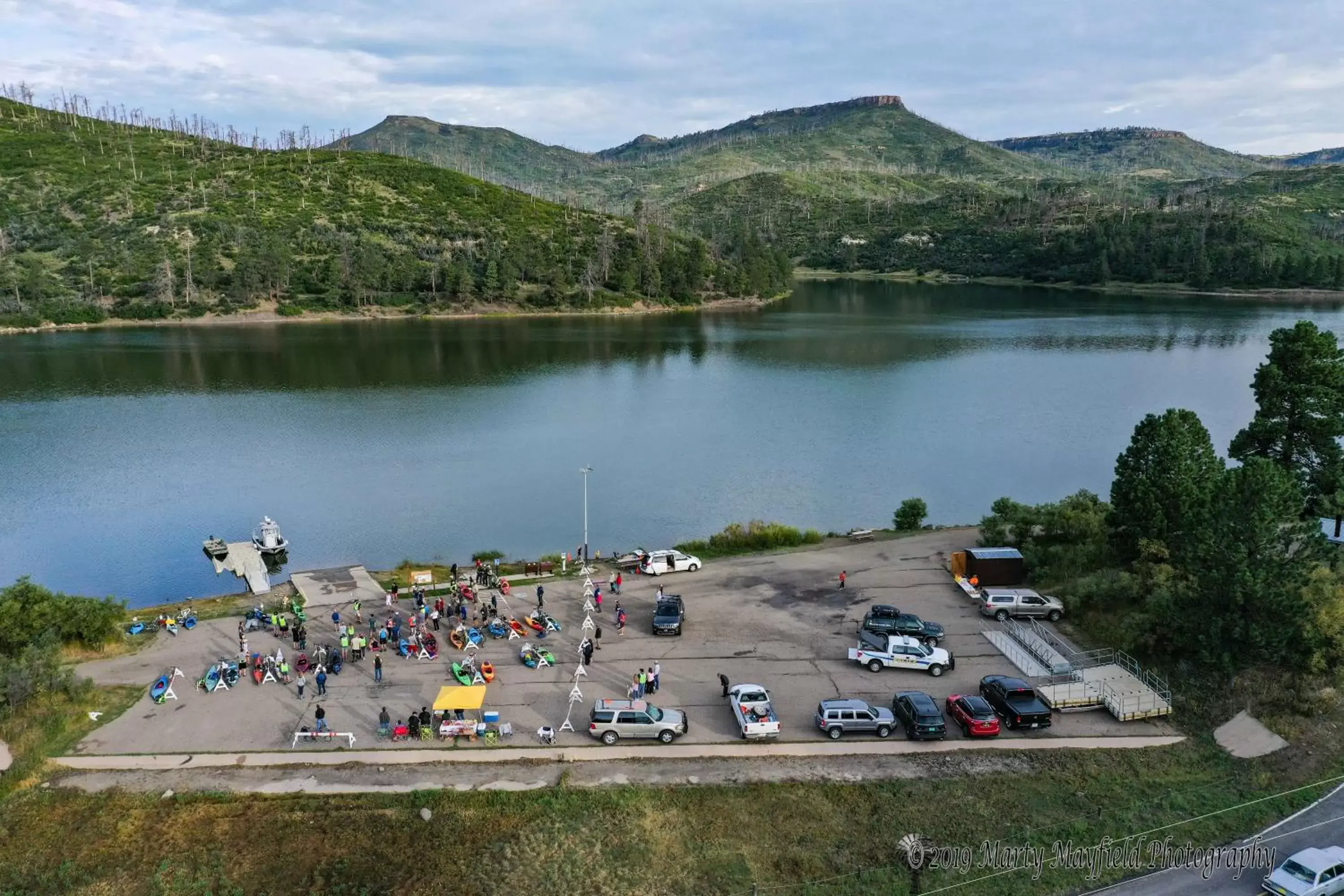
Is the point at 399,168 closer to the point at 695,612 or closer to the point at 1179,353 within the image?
the point at 1179,353

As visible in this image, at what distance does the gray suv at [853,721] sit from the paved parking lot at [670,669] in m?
0.55

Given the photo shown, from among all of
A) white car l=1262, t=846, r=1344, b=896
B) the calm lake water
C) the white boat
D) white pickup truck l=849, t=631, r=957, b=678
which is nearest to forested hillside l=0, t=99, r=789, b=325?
the calm lake water

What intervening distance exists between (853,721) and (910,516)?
A: 24.0 meters

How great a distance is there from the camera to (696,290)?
165 metres

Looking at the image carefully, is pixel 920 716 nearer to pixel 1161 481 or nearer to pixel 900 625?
pixel 900 625

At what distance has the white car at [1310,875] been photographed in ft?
58.3

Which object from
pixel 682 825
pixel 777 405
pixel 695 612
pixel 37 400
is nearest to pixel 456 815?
pixel 682 825

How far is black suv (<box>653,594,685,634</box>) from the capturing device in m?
32.7

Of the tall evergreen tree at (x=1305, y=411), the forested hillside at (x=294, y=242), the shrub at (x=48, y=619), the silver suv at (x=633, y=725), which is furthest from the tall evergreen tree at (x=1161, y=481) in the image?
the forested hillside at (x=294, y=242)

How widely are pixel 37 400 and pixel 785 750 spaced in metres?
84.2

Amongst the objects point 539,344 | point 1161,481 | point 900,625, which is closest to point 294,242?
point 539,344

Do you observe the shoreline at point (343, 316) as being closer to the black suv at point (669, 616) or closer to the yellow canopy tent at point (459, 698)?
the black suv at point (669, 616)

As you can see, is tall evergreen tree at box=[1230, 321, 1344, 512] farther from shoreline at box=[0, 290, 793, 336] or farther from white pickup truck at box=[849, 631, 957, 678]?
shoreline at box=[0, 290, 793, 336]

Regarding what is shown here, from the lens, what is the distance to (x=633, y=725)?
2497 centimetres
